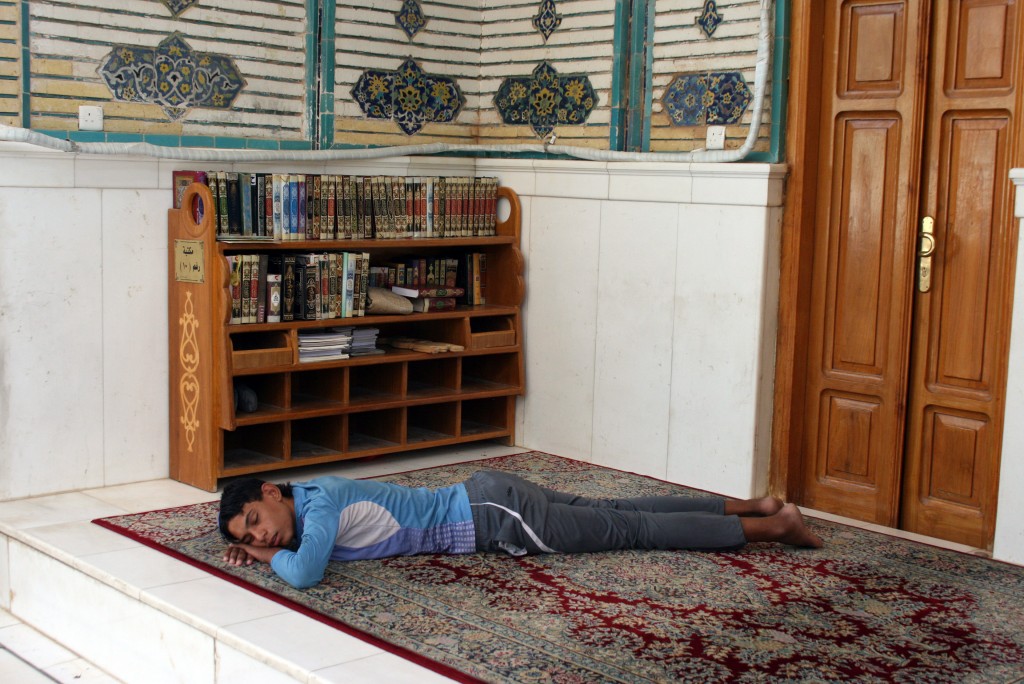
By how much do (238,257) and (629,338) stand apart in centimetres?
183

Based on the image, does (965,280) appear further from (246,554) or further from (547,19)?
(246,554)

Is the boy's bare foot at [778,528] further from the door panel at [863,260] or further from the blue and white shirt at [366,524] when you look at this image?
the blue and white shirt at [366,524]

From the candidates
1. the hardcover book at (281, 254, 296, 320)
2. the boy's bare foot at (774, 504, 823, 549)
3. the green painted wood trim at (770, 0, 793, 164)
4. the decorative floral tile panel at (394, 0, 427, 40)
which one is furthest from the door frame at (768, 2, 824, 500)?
the hardcover book at (281, 254, 296, 320)

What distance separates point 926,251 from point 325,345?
2.58 metres

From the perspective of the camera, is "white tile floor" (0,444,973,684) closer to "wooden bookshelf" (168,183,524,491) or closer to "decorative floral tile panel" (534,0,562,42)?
"wooden bookshelf" (168,183,524,491)

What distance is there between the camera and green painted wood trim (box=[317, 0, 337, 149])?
18.5 feet

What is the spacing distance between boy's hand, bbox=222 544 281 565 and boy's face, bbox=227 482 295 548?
0.15 ft

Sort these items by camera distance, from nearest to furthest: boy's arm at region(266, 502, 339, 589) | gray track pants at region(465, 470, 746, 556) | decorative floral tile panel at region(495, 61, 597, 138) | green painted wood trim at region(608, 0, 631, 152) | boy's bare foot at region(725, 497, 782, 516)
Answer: boy's arm at region(266, 502, 339, 589) < gray track pants at region(465, 470, 746, 556) < boy's bare foot at region(725, 497, 782, 516) < green painted wood trim at region(608, 0, 631, 152) < decorative floral tile panel at region(495, 61, 597, 138)

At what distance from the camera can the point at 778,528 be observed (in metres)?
4.38

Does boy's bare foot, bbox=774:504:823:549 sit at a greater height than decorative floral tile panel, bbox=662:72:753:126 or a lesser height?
lesser

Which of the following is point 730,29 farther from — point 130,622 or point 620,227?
point 130,622

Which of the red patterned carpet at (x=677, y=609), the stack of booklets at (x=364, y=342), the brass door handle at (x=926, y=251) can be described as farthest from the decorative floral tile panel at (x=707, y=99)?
the red patterned carpet at (x=677, y=609)

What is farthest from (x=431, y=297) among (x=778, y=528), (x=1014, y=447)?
(x=1014, y=447)

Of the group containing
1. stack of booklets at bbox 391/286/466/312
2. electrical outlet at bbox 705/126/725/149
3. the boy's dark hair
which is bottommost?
the boy's dark hair
